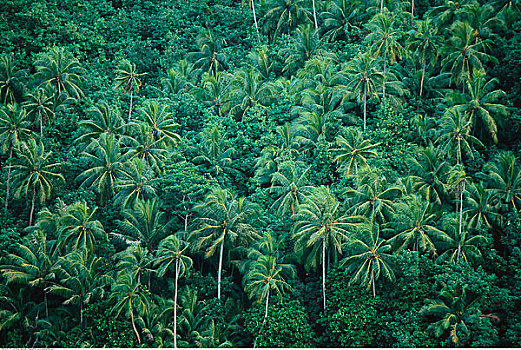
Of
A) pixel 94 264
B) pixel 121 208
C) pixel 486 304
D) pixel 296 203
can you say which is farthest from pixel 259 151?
pixel 486 304

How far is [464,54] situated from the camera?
4491 centimetres

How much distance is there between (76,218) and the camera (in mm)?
40000

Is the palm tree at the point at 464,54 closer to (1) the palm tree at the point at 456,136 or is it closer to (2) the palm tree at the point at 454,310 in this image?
(1) the palm tree at the point at 456,136

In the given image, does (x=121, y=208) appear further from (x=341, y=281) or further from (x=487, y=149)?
(x=487, y=149)

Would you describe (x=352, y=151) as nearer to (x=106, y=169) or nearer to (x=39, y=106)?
(x=106, y=169)

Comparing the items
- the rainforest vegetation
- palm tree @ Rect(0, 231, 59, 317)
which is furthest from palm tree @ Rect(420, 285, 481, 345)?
palm tree @ Rect(0, 231, 59, 317)

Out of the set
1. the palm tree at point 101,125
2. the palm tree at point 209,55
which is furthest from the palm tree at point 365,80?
the palm tree at point 101,125

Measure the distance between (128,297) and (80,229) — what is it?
4.74m

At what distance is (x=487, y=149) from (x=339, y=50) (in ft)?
38.9

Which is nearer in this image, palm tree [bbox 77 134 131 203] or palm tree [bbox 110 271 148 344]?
palm tree [bbox 110 271 148 344]

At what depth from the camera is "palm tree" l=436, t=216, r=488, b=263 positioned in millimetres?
38125

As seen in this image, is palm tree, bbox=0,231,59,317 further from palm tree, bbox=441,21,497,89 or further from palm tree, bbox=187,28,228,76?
palm tree, bbox=441,21,497,89

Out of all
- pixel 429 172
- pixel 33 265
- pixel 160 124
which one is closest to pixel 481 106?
pixel 429 172

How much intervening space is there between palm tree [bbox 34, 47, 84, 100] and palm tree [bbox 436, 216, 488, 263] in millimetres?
23128
